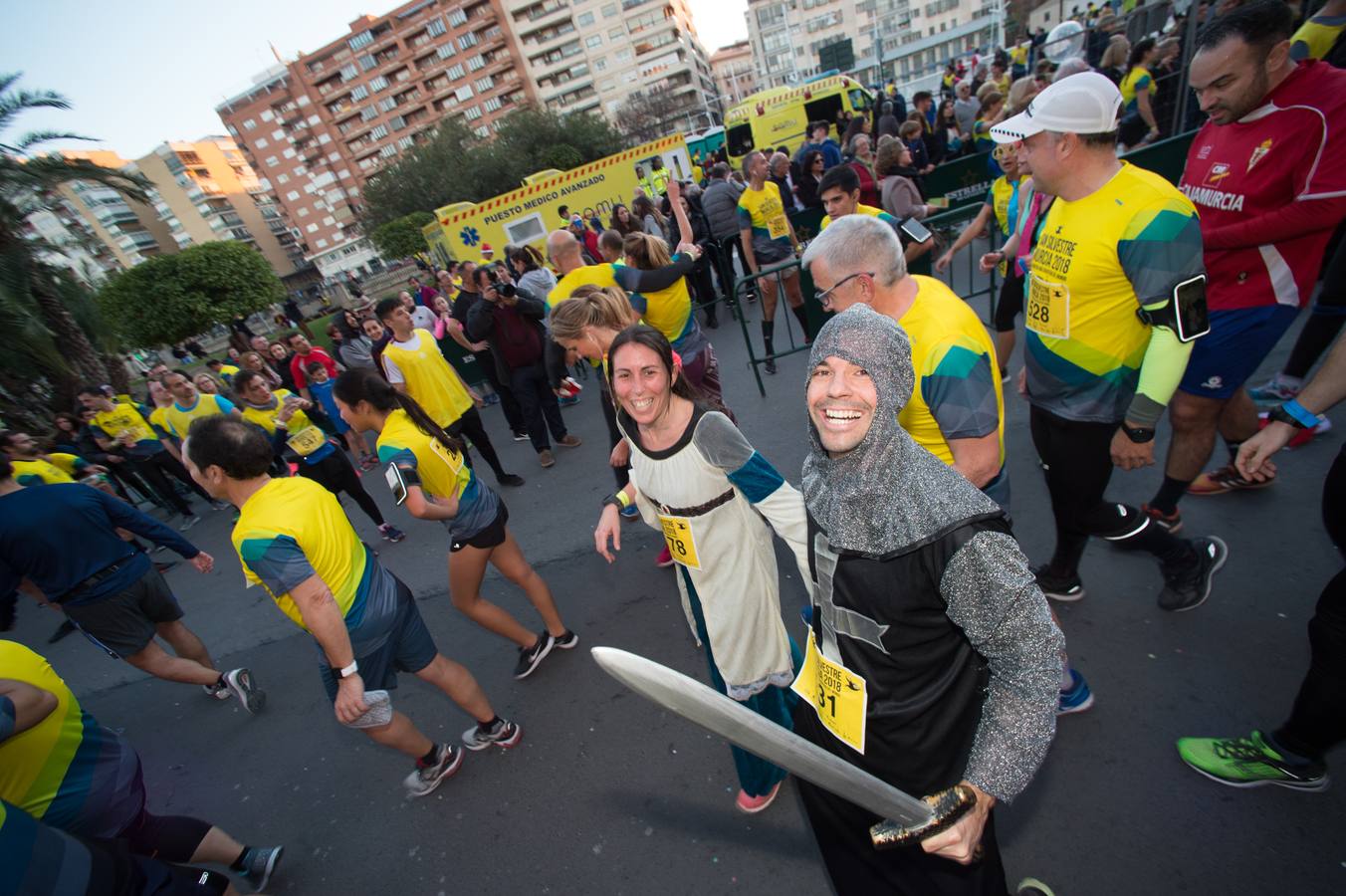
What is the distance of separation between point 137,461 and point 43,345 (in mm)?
4994

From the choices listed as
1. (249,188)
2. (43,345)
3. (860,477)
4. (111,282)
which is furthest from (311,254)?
(860,477)

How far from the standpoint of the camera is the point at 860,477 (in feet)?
3.85

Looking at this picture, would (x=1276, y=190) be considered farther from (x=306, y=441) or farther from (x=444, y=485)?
(x=306, y=441)

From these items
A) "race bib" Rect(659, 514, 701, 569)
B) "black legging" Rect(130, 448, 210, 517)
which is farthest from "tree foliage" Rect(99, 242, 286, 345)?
"race bib" Rect(659, 514, 701, 569)

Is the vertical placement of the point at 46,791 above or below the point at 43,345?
below

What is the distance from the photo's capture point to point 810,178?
9.39 m

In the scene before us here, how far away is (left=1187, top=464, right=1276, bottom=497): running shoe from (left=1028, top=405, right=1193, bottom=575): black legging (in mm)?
996

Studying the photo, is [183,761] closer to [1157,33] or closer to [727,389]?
[727,389]

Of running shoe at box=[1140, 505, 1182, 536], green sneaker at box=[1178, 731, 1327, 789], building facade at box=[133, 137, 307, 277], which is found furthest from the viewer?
building facade at box=[133, 137, 307, 277]

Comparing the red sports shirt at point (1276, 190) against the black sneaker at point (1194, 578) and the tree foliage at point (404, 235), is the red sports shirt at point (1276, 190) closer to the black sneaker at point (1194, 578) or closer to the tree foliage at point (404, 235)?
the black sneaker at point (1194, 578)

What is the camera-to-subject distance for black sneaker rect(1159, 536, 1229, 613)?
261 cm

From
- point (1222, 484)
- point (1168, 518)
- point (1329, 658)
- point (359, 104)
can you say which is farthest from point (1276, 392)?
point (359, 104)

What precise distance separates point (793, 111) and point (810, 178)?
435 inches

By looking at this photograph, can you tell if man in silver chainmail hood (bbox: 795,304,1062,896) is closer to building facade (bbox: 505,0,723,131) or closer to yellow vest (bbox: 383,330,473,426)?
yellow vest (bbox: 383,330,473,426)
